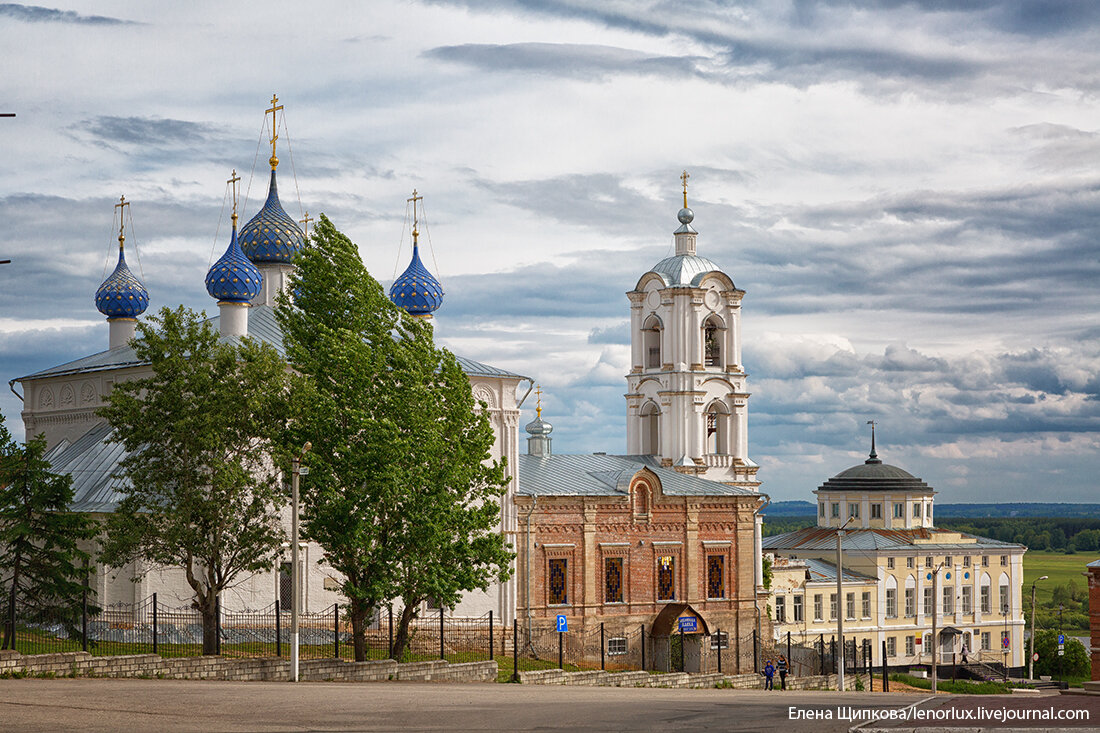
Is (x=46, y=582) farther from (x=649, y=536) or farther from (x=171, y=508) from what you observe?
(x=649, y=536)

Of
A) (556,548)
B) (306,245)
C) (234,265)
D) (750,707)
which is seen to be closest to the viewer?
(750,707)

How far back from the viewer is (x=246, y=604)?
118 ft

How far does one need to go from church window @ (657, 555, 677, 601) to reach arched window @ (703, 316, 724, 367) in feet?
39.7

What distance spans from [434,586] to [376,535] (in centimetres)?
177

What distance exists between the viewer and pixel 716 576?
5200 cm

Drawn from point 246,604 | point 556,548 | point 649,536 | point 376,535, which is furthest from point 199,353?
point 649,536

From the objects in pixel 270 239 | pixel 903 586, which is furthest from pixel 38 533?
pixel 903 586

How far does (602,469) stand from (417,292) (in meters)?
11.7

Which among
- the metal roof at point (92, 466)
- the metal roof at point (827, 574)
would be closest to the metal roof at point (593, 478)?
the metal roof at point (92, 466)

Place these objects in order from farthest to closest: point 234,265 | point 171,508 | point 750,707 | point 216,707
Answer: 1. point 234,265
2. point 171,508
3. point 750,707
4. point 216,707

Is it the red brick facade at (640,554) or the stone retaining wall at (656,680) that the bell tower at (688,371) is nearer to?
the red brick facade at (640,554)

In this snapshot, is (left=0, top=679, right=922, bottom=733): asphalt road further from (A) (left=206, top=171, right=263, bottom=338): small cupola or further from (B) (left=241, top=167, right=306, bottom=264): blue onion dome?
(B) (left=241, top=167, right=306, bottom=264): blue onion dome

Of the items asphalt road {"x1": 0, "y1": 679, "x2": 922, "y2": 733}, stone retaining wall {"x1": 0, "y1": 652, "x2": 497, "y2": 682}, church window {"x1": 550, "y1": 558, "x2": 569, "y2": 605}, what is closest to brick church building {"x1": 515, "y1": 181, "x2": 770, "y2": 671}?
church window {"x1": 550, "y1": 558, "x2": 569, "y2": 605}

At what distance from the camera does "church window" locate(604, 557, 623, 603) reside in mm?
48969
